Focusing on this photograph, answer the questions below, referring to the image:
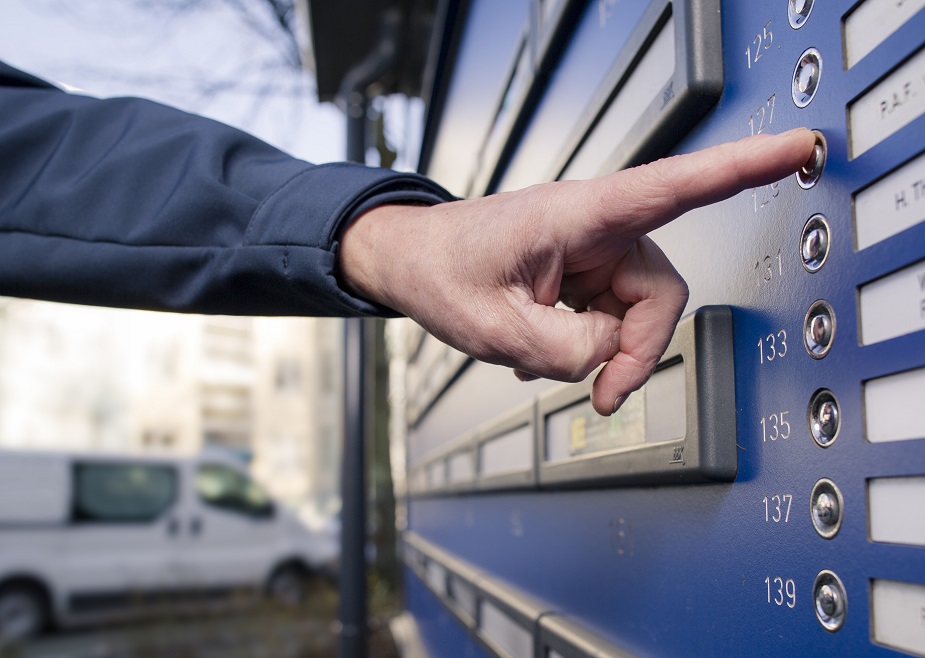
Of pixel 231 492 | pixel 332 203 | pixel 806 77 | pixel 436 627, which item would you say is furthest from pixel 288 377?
pixel 806 77

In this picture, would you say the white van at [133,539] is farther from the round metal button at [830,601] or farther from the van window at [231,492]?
the round metal button at [830,601]

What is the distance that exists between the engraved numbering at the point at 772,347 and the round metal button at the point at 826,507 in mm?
105

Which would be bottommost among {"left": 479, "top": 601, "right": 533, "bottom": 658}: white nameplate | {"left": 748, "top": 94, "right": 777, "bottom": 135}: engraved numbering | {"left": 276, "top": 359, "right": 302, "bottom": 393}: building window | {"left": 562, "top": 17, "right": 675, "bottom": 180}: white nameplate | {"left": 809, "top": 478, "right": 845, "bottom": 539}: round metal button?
{"left": 479, "top": 601, "right": 533, "bottom": 658}: white nameplate

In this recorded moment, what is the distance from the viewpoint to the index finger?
1.89 ft

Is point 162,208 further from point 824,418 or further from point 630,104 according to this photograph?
point 824,418

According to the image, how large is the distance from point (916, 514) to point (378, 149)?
19.9ft

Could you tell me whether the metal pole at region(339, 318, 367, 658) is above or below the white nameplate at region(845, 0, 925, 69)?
below

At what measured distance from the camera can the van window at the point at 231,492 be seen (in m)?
9.94

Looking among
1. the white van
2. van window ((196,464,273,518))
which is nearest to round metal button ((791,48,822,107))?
the white van

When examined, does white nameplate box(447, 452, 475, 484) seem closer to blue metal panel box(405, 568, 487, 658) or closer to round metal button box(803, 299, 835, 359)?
blue metal panel box(405, 568, 487, 658)

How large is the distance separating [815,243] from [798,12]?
173mm

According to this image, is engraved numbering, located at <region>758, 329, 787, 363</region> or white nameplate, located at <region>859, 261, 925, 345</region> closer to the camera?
white nameplate, located at <region>859, 261, 925, 345</region>

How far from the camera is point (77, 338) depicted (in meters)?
18.7

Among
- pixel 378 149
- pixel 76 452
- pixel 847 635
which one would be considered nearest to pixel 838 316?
pixel 847 635
